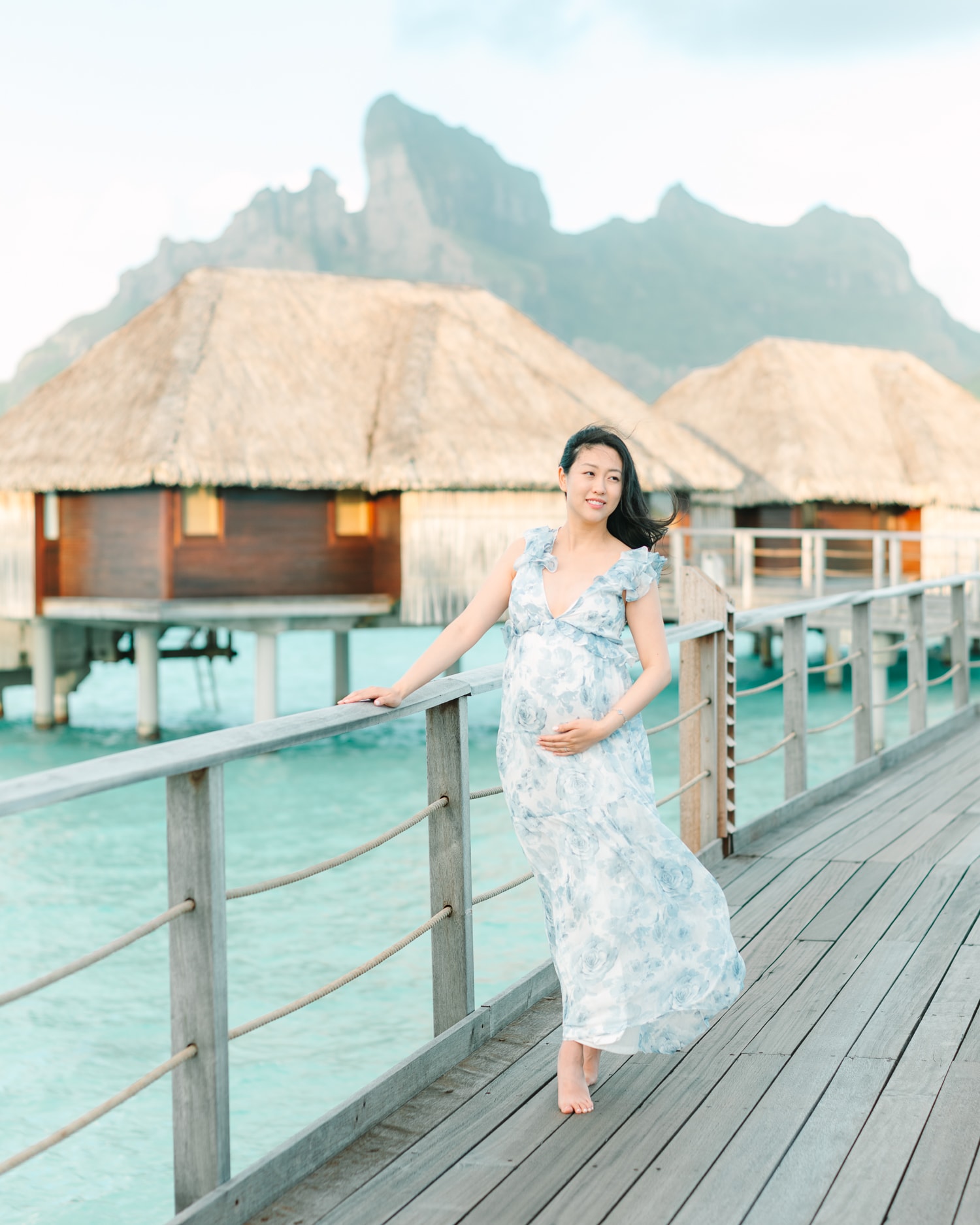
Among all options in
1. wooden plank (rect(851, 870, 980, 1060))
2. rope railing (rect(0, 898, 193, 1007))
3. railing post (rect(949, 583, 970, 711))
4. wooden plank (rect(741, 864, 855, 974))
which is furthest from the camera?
railing post (rect(949, 583, 970, 711))

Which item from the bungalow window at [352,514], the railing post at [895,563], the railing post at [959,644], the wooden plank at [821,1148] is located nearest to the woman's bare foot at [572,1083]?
the wooden plank at [821,1148]

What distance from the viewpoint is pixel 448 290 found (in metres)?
21.2

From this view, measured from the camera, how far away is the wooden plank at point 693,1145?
2.20 m

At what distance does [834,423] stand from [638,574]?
23.4m

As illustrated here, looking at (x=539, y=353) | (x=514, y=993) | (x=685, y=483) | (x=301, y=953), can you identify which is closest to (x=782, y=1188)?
(x=514, y=993)

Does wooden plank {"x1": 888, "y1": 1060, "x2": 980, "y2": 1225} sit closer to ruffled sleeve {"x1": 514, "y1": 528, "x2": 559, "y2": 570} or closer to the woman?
the woman

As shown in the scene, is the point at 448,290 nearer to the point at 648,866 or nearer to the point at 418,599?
the point at 418,599

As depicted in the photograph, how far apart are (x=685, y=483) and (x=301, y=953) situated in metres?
11.5

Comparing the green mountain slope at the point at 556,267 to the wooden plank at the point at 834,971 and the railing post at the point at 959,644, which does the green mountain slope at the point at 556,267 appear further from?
the wooden plank at the point at 834,971

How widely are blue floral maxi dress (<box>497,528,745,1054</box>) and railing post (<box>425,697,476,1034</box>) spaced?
6.6 inches

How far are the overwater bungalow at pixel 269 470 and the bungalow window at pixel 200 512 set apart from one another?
22 mm

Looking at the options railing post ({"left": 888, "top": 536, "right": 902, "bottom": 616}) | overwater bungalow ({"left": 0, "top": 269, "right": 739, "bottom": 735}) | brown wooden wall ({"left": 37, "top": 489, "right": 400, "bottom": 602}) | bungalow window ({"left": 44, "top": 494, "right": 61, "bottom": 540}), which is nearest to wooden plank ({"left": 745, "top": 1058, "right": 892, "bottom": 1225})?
overwater bungalow ({"left": 0, "top": 269, "right": 739, "bottom": 735})

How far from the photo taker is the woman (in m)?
2.59

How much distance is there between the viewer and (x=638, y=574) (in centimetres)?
272
